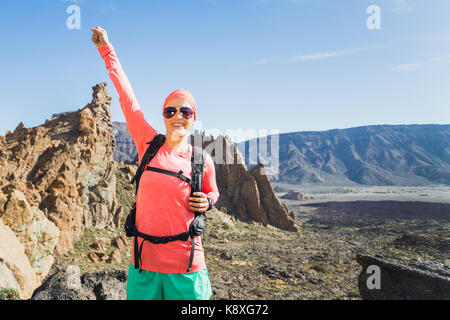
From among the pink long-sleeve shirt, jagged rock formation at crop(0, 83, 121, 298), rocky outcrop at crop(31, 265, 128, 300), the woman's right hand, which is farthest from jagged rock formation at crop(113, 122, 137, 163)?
the pink long-sleeve shirt

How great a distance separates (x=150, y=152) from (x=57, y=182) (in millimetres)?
Answer: 17196

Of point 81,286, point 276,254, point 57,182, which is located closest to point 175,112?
point 81,286

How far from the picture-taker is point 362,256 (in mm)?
10086

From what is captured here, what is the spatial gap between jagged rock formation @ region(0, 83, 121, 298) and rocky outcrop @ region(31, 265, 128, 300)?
49.9 inches

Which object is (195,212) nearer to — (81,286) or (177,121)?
(177,121)

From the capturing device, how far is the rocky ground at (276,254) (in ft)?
51.8

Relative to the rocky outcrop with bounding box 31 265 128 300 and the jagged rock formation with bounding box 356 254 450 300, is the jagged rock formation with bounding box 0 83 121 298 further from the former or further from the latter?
the jagged rock formation with bounding box 356 254 450 300

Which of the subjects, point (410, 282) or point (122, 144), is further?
point (122, 144)

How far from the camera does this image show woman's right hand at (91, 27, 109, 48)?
2.63 m

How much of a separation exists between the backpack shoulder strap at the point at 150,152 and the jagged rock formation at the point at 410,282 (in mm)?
8238

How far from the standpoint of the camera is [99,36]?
2.66 m
